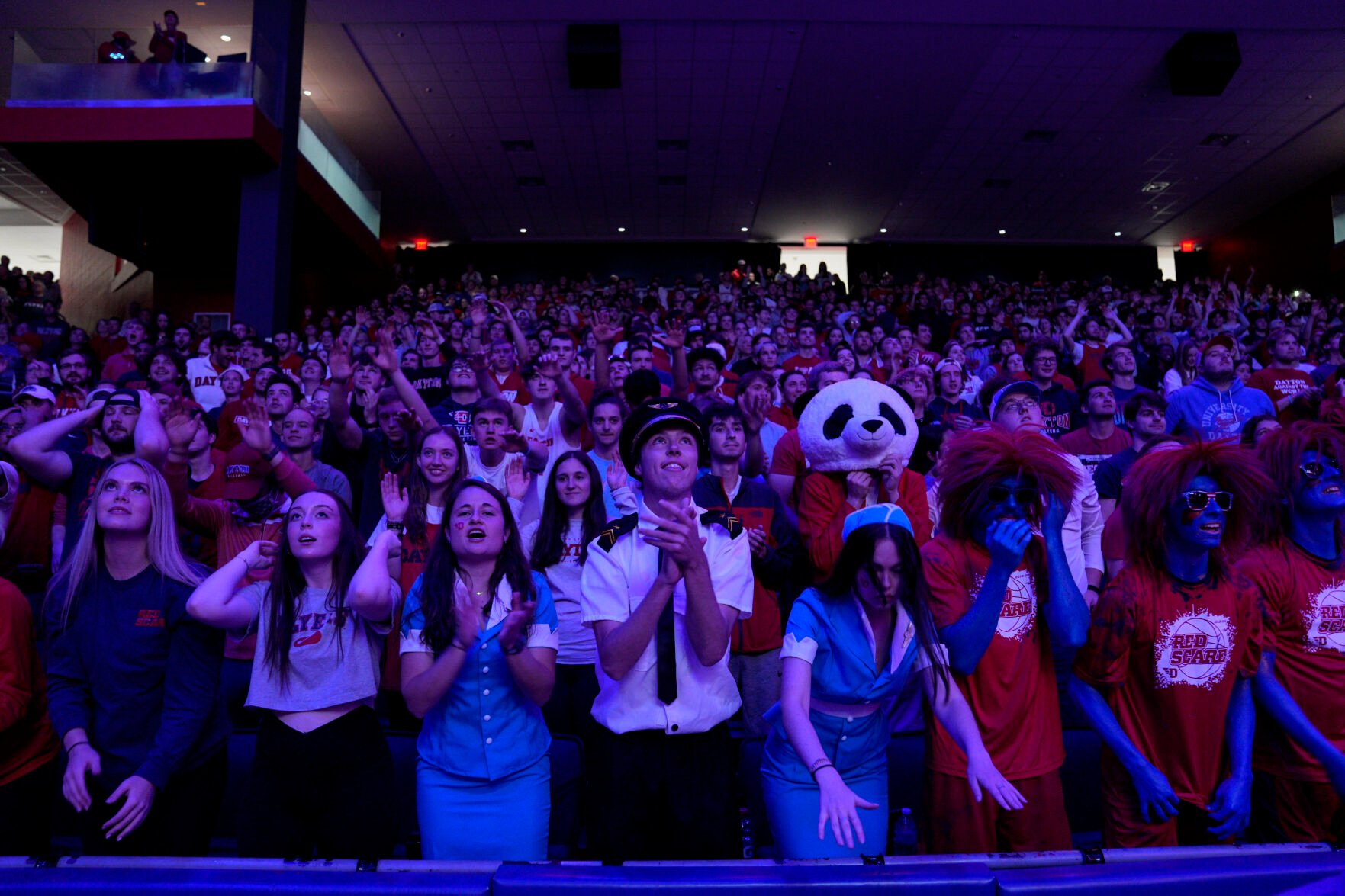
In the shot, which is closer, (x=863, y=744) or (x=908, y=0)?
(x=863, y=744)

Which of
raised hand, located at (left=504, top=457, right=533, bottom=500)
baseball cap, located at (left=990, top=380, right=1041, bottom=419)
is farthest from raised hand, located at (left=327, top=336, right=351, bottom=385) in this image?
baseball cap, located at (left=990, top=380, right=1041, bottom=419)

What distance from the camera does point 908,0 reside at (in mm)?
10758

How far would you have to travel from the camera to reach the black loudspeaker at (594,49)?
1113cm

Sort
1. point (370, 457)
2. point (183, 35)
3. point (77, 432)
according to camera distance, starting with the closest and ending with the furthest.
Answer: point (370, 457)
point (77, 432)
point (183, 35)

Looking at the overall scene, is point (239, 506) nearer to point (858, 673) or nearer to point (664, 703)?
point (664, 703)

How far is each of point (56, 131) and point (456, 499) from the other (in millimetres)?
10577

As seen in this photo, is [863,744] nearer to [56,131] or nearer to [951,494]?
[951,494]

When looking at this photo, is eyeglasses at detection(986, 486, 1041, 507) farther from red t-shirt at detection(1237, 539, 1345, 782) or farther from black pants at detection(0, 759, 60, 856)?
black pants at detection(0, 759, 60, 856)

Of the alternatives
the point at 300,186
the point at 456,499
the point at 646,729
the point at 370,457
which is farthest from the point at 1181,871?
the point at 300,186

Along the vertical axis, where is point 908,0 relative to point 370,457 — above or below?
above

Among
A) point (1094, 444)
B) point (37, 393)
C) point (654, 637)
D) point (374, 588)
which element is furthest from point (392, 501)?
point (1094, 444)

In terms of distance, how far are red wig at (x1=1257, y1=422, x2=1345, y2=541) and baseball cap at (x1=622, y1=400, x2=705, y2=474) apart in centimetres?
153

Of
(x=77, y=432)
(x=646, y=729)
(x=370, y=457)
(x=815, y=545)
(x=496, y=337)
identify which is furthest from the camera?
(x=496, y=337)

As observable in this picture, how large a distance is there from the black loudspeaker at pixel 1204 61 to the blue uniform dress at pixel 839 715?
12.0m
